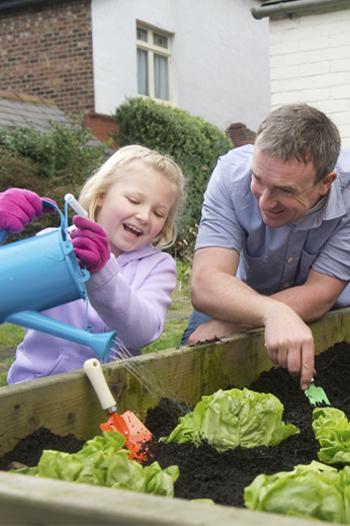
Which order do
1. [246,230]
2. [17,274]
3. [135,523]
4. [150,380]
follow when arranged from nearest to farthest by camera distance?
[135,523]
[17,274]
[150,380]
[246,230]

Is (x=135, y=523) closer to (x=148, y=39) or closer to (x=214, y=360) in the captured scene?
(x=214, y=360)

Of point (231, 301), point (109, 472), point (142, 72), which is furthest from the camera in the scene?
point (142, 72)

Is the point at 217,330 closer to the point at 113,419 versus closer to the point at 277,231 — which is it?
the point at 277,231

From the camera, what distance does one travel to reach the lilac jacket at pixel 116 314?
2.11 metres

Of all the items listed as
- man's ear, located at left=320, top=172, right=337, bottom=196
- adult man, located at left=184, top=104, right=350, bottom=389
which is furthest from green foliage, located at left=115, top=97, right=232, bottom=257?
man's ear, located at left=320, top=172, right=337, bottom=196

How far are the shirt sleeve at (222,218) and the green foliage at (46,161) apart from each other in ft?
23.8

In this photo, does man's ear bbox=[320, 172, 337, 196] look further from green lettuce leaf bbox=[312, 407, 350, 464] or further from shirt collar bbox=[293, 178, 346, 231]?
green lettuce leaf bbox=[312, 407, 350, 464]

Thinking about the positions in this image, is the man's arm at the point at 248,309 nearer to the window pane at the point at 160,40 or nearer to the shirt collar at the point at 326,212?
the shirt collar at the point at 326,212

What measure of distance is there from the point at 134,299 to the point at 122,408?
328 mm

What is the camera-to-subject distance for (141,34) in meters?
16.8

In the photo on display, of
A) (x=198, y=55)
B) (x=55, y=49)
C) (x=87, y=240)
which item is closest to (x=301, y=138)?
(x=87, y=240)

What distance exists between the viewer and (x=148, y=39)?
664 inches

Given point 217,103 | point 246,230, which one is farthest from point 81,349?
point 217,103

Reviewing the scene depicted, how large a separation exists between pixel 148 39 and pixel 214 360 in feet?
50.4
